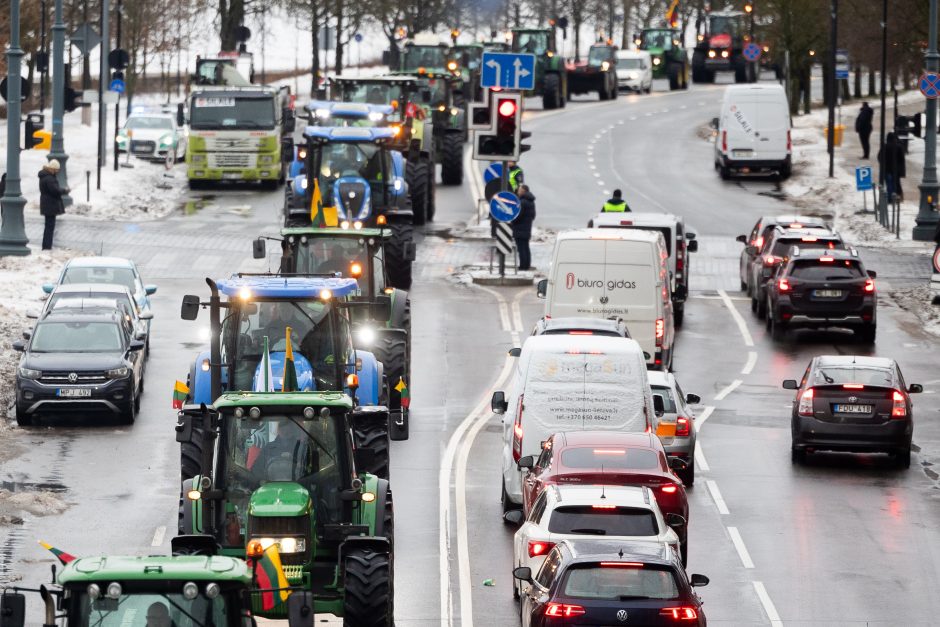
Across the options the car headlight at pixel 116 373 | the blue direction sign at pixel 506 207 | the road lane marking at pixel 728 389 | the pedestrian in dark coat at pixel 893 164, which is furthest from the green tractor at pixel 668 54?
the car headlight at pixel 116 373

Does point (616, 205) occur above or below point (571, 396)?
above

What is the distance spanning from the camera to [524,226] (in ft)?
128

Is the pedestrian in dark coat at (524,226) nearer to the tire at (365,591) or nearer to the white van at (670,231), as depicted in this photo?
the white van at (670,231)

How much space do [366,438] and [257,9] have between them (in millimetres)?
54278

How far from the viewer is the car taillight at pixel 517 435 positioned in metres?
22.0

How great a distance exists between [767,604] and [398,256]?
18.2 m

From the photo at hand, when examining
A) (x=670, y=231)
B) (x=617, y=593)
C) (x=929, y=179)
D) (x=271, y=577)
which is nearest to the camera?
(x=271, y=577)

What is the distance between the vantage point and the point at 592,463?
63.0 feet

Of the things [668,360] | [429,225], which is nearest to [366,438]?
[668,360]

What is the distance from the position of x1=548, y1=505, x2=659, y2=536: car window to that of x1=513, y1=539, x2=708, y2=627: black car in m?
1.43

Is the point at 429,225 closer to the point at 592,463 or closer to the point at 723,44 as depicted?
the point at 592,463

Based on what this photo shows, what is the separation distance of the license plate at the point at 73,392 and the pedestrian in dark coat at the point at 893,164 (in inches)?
1020

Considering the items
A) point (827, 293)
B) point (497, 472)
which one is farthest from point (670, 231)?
point (497, 472)

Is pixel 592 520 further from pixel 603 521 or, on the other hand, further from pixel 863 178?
pixel 863 178
